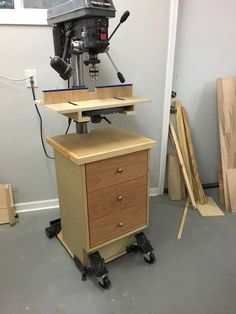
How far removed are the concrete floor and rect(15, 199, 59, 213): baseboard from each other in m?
0.18

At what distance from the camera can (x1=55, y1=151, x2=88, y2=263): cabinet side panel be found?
1359 millimetres

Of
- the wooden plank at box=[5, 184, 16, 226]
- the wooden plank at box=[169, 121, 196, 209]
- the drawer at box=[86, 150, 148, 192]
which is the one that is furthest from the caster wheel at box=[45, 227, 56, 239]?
the wooden plank at box=[169, 121, 196, 209]

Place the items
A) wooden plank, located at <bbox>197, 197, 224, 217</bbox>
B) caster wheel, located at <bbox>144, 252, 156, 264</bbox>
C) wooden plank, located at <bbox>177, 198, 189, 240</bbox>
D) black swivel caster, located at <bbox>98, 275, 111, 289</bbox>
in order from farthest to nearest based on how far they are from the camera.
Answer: wooden plank, located at <bbox>197, 197, 224, 217</bbox>, wooden plank, located at <bbox>177, 198, 189, 240</bbox>, caster wheel, located at <bbox>144, 252, 156, 264</bbox>, black swivel caster, located at <bbox>98, 275, 111, 289</bbox>

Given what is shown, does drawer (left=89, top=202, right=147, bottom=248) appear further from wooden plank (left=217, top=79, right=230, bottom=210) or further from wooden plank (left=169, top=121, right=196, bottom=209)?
wooden plank (left=217, top=79, right=230, bottom=210)

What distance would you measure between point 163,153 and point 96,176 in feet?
3.55

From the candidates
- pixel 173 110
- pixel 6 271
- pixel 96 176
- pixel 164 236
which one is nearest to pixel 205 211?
pixel 164 236

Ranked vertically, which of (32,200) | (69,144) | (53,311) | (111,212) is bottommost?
(53,311)

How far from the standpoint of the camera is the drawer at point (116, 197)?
139 cm

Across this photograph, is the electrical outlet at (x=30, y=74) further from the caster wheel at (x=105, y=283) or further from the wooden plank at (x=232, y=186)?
the wooden plank at (x=232, y=186)

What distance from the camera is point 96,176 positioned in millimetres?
1343

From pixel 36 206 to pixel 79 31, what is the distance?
1424mm

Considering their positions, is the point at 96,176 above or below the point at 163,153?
above

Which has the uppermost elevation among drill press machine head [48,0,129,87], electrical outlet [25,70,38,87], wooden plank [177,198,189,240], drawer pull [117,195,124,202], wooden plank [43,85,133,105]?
drill press machine head [48,0,129,87]

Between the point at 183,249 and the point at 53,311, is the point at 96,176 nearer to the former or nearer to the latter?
the point at 53,311
